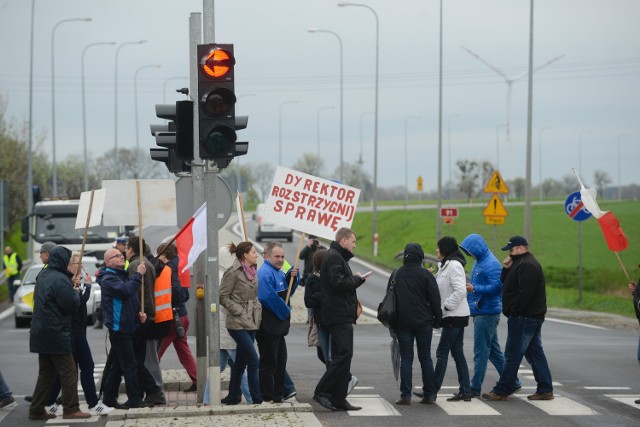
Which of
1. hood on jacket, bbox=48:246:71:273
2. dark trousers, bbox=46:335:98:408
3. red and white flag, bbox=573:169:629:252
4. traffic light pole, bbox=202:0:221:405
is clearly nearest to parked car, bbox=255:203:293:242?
red and white flag, bbox=573:169:629:252

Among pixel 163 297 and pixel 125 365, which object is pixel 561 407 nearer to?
pixel 163 297

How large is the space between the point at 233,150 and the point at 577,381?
631 cm

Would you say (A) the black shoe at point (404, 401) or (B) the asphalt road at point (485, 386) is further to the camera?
(A) the black shoe at point (404, 401)

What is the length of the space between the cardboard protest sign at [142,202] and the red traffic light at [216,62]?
1952 mm

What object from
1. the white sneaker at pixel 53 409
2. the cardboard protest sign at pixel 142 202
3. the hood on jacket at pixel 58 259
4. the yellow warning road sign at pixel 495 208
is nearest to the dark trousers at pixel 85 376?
the white sneaker at pixel 53 409

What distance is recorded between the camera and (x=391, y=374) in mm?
15594

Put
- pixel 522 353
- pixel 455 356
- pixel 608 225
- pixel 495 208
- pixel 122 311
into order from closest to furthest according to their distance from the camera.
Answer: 1. pixel 122 311
2. pixel 522 353
3. pixel 455 356
4. pixel 608 225
5. pixel 495 208

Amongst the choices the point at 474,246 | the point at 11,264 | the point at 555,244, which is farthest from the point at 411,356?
the point at 555,244

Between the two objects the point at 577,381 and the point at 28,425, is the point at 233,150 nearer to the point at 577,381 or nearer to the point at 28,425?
the point at 28,425

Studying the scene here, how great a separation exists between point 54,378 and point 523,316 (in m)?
5.08

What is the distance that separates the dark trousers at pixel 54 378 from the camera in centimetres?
1178

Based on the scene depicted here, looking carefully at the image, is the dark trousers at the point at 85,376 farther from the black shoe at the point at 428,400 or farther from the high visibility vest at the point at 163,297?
the black shoe at the point at 428,400

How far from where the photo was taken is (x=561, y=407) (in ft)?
41.0

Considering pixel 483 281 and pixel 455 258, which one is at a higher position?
pixel 455 258
